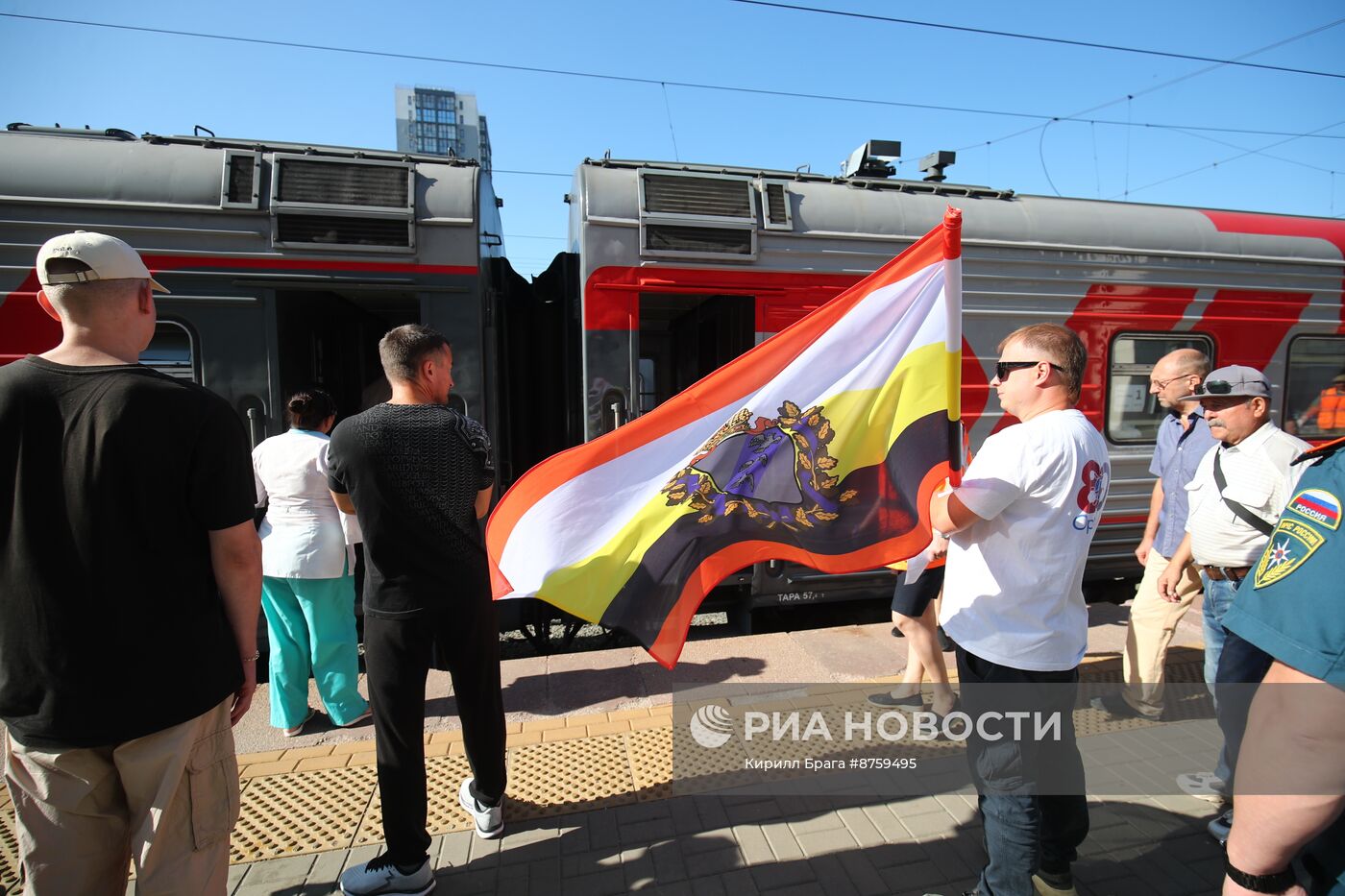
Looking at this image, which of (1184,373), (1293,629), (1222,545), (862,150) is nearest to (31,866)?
(1293,629)

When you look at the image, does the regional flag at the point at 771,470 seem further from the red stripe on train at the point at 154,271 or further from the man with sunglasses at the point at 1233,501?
the red stripe on train at the point at 154,271

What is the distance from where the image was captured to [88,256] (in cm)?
167

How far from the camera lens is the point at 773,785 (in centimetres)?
297

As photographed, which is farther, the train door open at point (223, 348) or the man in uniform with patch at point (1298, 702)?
the train door open at point (223, 348)

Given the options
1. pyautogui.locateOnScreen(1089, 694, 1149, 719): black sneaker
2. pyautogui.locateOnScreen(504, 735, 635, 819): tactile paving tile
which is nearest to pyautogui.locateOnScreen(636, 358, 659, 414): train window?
pyautogui.locateOnScreen(504, 735, 635, 819): tactile paving tile

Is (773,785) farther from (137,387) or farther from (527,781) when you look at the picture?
(137,387)

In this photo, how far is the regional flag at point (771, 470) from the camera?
2396 millimetres

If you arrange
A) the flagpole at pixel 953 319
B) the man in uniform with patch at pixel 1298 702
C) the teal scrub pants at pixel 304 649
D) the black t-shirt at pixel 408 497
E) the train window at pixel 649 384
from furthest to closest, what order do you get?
the train window at pixel 649 384 → the teal scrub pants at pixel 304 649 → the black t-shirt at pixel 408 497 → the flagpole at pixel 953 319 → the man in uniform with patch at pixel 1298 702

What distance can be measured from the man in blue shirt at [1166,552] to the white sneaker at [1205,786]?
647 millimetres

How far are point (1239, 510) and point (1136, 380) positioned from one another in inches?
109

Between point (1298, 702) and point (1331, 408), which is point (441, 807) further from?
point (1331, 408)

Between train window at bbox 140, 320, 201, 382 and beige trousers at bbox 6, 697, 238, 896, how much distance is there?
9.28 ft

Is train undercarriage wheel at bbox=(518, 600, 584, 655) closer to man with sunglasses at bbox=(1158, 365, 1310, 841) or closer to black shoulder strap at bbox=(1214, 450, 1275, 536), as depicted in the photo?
man with sunglasses at bbox=(1158, 365, 1310, 841)

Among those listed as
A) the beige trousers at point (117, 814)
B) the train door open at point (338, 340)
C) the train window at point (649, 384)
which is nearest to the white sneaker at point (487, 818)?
the beige trousers at point (117, 814)
